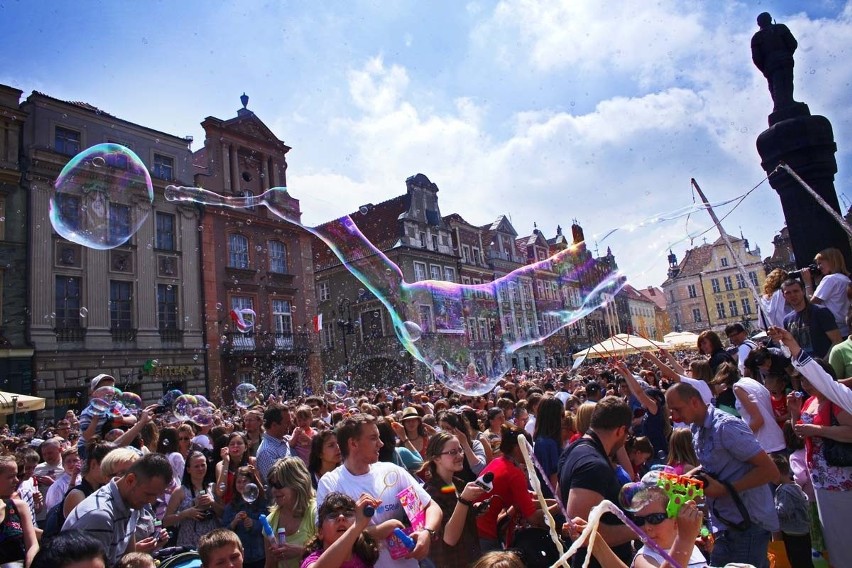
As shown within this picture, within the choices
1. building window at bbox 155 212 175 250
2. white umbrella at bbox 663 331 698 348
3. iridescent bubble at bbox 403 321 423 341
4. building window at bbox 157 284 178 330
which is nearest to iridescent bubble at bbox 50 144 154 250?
iridescent bubble at bbox 403 321 423 341

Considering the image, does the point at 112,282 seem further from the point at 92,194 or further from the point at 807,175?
the point at 807,175

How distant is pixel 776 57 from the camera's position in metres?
7.78

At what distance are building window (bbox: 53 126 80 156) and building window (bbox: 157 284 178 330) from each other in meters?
6.60

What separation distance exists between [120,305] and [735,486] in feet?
82.9

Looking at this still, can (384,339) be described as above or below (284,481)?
above

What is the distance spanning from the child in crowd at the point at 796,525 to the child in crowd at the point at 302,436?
14.9 ft

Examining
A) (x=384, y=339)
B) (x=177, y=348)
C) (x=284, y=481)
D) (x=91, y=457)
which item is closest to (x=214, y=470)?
(x=91, y=457)

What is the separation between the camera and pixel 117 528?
11.7 ft

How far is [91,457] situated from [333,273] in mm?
33830

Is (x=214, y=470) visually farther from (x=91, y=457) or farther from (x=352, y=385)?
(x=352, y=385)

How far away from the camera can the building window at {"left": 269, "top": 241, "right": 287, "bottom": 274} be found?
3055cm

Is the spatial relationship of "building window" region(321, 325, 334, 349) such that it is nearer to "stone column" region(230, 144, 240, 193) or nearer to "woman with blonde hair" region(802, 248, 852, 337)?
"stone column" region(230, 144, 240, 193)

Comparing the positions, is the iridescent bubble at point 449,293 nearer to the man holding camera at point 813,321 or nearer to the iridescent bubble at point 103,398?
the iridescent bubble at point 103,398

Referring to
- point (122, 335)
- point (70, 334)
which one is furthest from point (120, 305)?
point (70, 334)
